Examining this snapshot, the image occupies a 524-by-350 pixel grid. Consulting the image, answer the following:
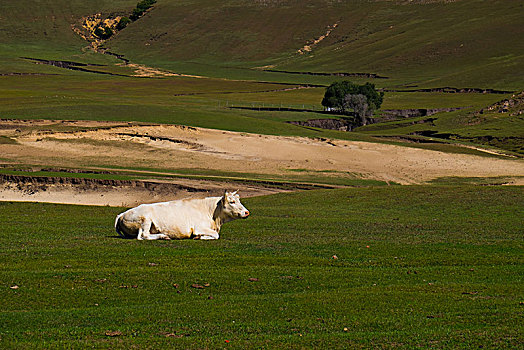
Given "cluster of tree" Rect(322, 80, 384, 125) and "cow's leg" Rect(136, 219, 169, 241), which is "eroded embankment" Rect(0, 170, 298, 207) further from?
"cluster of tree" Rect(322, 80, 384, 125)

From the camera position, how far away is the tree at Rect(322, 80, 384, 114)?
356 feet

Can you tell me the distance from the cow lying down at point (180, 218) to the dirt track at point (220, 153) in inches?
1231

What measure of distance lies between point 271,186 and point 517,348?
119 ft

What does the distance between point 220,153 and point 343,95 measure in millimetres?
52776

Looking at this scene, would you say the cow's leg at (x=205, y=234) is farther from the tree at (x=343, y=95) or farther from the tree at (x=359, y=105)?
the tree at (x=343, y=95)

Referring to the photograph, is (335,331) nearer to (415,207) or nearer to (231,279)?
(231,279)

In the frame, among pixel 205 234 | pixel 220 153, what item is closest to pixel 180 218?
pixel 205 234

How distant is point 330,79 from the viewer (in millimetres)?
179250

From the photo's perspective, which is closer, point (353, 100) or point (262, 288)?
point (262, 288)

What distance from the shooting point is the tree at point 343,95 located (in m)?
109

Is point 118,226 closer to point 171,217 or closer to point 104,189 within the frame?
point 171,217

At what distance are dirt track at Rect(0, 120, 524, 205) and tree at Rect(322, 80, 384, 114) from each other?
4201 centimetres

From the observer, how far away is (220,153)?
58.6 meters

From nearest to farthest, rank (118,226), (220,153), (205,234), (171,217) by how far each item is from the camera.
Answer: (171,217) → (205,234) → (118,226) → (220,153)
